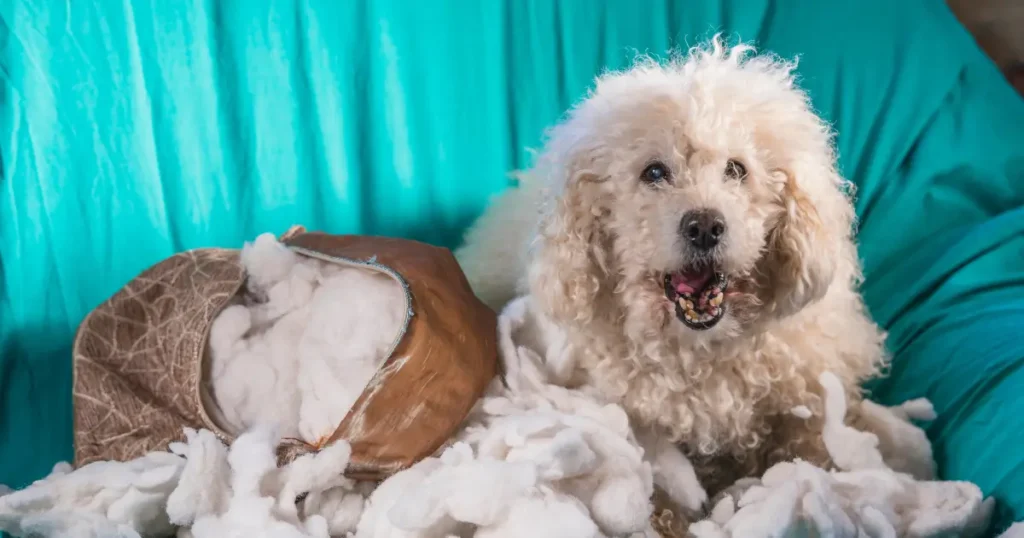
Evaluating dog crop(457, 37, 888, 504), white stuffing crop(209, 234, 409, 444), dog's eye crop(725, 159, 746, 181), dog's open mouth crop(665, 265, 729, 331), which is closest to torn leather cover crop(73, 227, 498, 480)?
white stuffing crop(209, 234, 409, 444)

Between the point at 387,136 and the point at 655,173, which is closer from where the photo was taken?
the point at 655,173

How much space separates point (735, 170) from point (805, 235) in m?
0.12

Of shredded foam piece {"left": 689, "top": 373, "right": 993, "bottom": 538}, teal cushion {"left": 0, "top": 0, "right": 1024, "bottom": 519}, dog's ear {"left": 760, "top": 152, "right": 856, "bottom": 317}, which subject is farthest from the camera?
teal cushion {"left": 0, "top": 0, "right": 1024, "bottom": 519}

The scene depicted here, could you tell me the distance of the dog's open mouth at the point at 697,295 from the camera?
36.5 inches

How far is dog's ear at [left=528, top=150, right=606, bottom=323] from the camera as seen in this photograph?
97 centimetres

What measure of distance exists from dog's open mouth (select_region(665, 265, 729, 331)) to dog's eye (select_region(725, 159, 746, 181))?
0.13 m

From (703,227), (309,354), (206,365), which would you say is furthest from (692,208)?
(206,365)

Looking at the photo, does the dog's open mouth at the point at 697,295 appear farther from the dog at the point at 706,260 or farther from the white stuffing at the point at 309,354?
the white stuffing at the point at 309,354

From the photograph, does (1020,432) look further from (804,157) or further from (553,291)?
(553,291)

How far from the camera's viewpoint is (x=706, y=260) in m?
0.89

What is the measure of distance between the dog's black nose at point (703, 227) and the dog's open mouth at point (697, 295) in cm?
5

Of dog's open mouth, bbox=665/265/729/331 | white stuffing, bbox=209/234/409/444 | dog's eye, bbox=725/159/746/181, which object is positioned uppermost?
dog's eye, bbox=725/159/746/181

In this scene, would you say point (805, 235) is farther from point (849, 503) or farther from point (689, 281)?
point (849, 503)

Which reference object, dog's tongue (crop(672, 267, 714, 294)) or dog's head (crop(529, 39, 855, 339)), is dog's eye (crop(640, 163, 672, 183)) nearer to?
dog's head (crop(529, 39, 855, 339))
